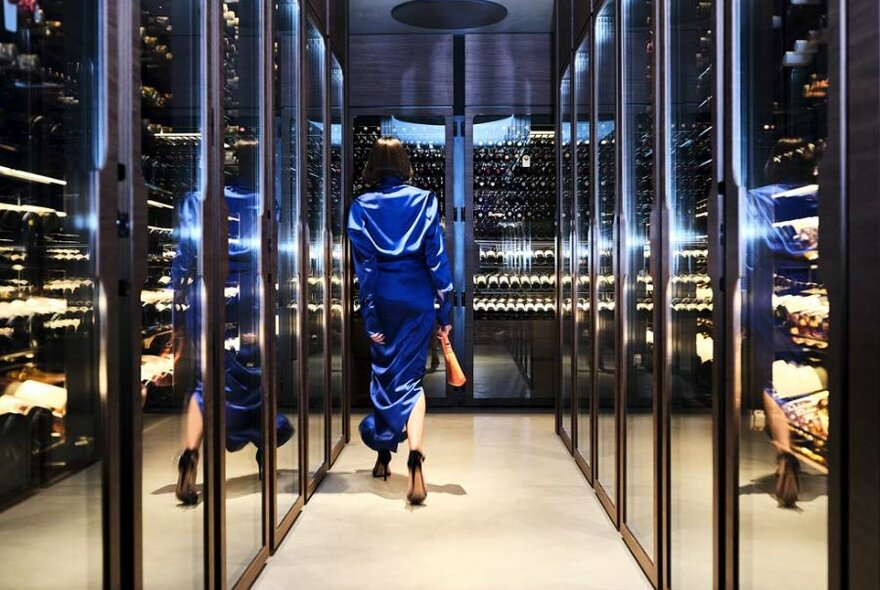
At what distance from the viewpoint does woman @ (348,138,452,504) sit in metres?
4.27

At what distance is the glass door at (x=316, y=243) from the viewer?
13.4 feet

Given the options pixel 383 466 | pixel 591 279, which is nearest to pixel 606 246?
pixel 591 279

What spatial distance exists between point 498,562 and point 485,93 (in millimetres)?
4206

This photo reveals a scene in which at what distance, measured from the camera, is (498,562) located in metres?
3.26

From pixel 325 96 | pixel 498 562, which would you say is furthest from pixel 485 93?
pixel 498 562

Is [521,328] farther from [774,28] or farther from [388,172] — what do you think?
[774,28]

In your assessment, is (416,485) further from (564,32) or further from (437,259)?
(564,32)

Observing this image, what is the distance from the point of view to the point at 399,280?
4312mm

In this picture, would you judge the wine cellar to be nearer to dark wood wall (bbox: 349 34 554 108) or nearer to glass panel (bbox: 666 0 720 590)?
glass panel (bbox: 666 0 720 590)

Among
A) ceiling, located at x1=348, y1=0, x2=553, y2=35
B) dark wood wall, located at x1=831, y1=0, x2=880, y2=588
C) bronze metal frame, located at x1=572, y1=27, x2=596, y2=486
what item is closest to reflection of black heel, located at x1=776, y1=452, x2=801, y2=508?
dark wood wall, located at x1=831, y1=0, x2=880, y2=588

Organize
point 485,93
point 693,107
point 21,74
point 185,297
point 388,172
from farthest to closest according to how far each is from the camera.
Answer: point 485,93 → point 388,172 → point 693,107 → point 185,297 → point 21,74

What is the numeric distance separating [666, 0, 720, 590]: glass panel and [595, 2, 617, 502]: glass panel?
37.3 inches

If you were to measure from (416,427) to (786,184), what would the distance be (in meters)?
2.82

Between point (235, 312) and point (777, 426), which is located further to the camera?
point (235, 312)
